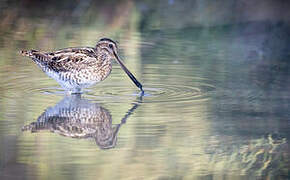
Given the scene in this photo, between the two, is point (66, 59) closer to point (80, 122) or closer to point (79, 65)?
point (79, 65)

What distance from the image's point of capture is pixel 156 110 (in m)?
7.69

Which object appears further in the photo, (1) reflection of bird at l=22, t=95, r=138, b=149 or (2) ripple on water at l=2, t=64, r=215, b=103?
(2) ripple on water at l=2, t=64, r=215, b=103

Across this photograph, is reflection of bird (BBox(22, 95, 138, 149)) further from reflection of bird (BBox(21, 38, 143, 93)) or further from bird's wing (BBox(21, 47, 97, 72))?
bird's wing (BBox(21, 47, 97, 72))

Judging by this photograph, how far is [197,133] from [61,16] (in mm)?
7847

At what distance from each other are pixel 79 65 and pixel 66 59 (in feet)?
0.59

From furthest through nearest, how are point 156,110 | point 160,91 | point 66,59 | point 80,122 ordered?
point 66,59 → point 160,91 → point 156,110 → point 80,122

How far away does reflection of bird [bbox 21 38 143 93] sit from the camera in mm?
8703

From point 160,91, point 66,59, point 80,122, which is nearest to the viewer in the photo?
point 80,122

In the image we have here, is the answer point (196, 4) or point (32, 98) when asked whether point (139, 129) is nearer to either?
point (32, 98)

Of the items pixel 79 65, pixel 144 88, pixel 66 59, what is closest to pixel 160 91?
pixel 144 88

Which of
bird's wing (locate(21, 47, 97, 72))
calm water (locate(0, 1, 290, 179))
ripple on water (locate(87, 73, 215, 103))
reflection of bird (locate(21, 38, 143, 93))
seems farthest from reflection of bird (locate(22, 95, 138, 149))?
bird's wing (locate(21, 47, 97, 72))

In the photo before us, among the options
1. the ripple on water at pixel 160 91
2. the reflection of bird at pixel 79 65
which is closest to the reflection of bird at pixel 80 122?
the ripple on water at pixel 160 91

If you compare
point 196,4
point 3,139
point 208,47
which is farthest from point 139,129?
point 196,4

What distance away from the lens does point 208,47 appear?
11.7m
